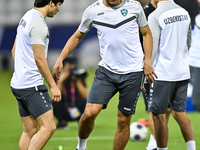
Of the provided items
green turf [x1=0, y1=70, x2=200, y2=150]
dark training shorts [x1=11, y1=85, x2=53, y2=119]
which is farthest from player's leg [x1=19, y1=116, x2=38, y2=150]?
green turf [x1=0, y1=70, x2=200, y2=150]

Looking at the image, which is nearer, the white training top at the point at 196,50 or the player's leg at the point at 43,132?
the player's leg at the point at 43,132

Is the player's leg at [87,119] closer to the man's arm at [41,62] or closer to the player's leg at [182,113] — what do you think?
the man's arm at [41,62]

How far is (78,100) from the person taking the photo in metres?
9.30

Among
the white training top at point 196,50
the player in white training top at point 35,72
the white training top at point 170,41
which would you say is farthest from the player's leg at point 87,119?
the white training top at point 196,50

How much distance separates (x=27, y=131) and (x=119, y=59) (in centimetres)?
151

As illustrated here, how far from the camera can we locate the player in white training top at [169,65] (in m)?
5.29

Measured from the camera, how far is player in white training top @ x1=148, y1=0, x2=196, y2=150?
529cm

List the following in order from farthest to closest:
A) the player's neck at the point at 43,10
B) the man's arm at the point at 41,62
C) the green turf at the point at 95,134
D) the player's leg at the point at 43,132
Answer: the green turf at the point at 95,134, the player's neck at the point at 43,10, the player's leg at the point at 43,132, the man's arm at the point at 41,62

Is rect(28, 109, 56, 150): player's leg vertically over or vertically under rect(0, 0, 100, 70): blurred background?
over

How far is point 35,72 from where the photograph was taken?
15.6ft

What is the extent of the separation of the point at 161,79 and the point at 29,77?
178cm

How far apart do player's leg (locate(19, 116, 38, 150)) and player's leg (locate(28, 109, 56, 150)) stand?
351 millimetres

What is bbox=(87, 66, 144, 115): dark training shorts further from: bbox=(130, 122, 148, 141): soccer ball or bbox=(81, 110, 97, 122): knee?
bbox=(130, 122, 148, 141): soccer ball

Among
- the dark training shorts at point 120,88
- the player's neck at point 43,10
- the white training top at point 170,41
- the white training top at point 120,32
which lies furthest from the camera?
the white training top at point 170,41
